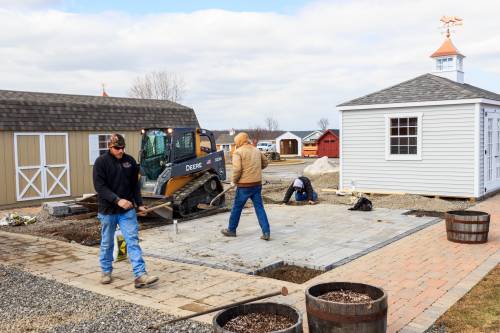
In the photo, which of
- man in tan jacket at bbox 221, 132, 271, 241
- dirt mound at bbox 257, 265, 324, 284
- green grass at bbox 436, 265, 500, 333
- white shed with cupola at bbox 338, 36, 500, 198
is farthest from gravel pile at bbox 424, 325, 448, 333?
white shed with cupola at bbox 338, 36, 500, 198

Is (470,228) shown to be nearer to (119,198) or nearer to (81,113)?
(119,198)

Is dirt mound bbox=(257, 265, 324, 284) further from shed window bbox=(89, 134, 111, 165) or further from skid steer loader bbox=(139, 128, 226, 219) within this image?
shed window bbox=(89, 134, 111, 165)

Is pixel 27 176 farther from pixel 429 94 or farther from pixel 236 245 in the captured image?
pixel 429 94

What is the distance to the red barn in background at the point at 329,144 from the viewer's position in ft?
152

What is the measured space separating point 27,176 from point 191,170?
6.02m

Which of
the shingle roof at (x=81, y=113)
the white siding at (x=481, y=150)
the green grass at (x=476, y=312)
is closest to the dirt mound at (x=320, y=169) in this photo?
the shingle roof at (x=81, y=113)

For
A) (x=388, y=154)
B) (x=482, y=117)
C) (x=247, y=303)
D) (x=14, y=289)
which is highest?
(x=482, y=117)

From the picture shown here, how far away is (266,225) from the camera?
27.0 feet

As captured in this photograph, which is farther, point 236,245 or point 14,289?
point 236,245

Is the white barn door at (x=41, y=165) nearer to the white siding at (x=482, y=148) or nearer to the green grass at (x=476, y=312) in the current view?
the white siding at (x=482, y=148)

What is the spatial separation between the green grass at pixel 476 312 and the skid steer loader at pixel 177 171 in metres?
6.54

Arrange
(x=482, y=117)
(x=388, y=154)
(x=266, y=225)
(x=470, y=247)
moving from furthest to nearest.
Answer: (x=388, y=154) < (x=482, y=117) < (x=266, y=225) < (x=470, y=247)

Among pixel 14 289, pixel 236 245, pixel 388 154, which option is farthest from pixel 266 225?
pixel 388 154

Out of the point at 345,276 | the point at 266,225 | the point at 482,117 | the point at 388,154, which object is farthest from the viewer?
the point at 388,154
